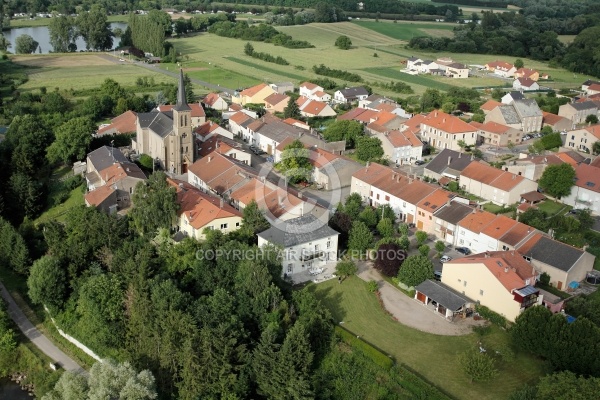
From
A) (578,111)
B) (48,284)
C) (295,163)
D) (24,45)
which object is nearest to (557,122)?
(578,111)

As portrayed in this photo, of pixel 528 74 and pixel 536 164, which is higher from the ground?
pixel 536 164

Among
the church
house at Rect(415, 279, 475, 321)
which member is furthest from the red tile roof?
house at Rect(415, 279, 475, 321)

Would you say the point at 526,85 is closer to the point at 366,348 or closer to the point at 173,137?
the point at 173,137

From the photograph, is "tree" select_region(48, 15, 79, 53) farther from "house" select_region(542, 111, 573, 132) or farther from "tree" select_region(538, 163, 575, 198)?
"tree" select_region(538, 163, 575, 198)

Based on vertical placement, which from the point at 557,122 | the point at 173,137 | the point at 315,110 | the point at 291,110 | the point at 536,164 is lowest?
the point at 557,122

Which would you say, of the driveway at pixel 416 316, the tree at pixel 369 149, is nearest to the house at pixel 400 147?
the tree at pixel 369 149
